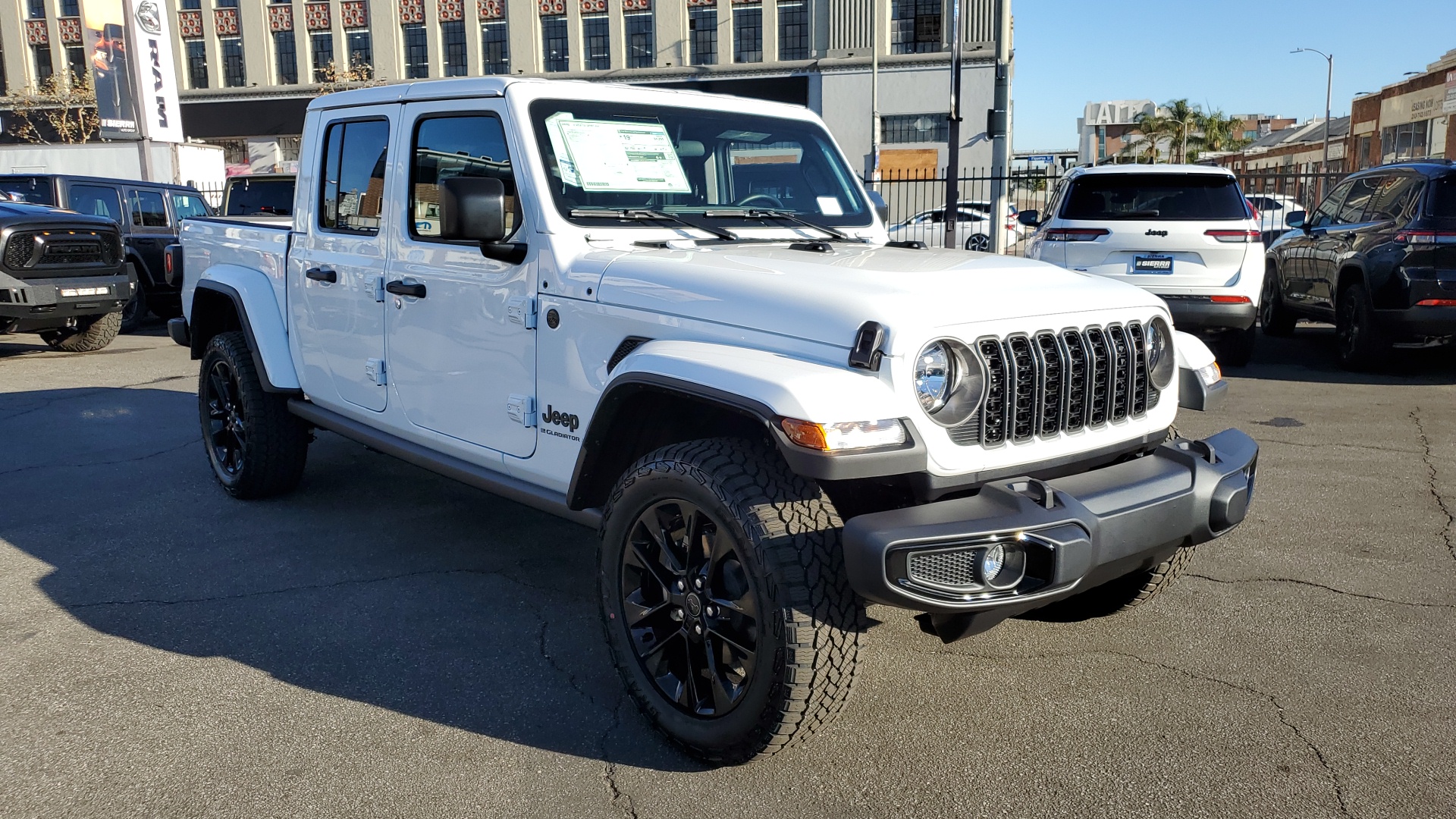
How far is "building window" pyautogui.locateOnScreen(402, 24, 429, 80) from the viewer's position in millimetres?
38531

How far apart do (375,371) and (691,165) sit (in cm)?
156

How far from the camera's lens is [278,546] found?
4.93m

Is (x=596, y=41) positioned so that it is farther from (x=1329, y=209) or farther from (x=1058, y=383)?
(x=1058, y=383)

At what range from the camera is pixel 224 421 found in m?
5.68

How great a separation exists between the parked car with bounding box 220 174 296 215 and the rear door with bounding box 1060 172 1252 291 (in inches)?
350

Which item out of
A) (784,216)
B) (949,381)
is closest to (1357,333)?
(784,216)

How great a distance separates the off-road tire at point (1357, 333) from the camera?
9016mm

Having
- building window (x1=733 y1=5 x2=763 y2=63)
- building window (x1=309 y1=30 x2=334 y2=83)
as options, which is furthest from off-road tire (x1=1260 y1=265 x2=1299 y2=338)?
building window (x1=309 y1=30 x2=334 y2=83)

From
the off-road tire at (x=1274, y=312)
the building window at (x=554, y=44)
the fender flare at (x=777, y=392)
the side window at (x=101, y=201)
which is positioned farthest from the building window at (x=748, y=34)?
the fender flare at (x=777, y=392)

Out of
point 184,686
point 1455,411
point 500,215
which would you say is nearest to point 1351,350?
point 1455,411

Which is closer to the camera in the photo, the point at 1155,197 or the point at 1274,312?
the point at 1155,197

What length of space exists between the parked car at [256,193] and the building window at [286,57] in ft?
100

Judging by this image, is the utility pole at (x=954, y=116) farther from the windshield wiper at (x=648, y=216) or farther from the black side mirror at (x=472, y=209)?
the black side mirror at (x=472, y=209)

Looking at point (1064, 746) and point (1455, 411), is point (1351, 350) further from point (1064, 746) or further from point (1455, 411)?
point (1064, 746)
